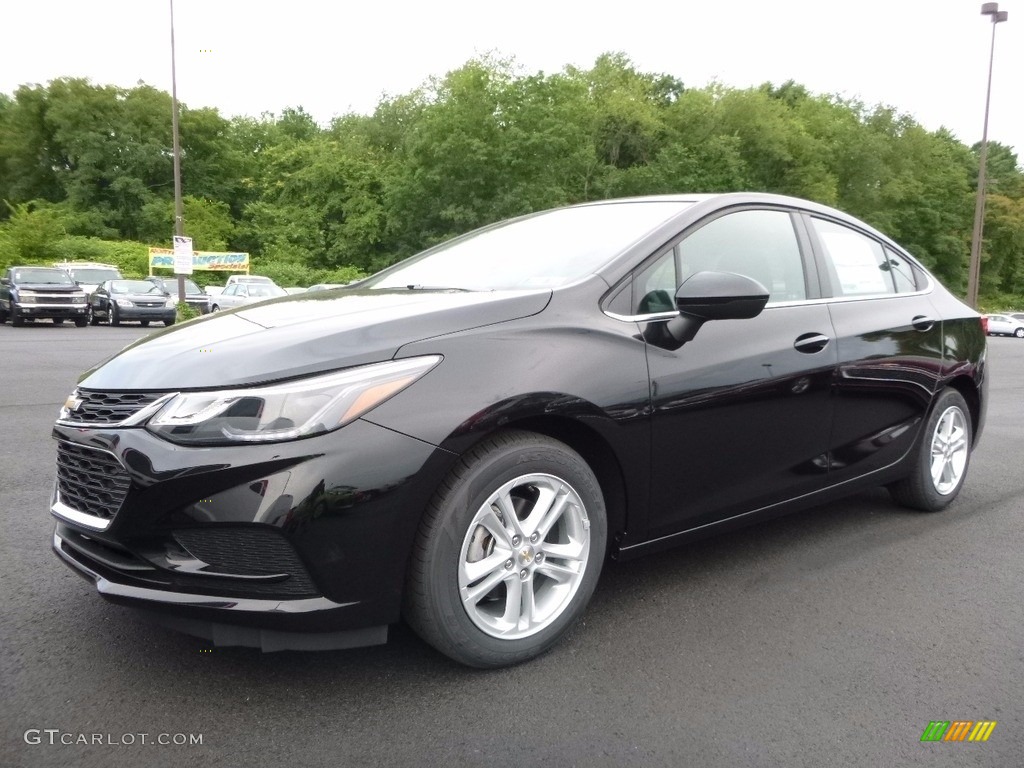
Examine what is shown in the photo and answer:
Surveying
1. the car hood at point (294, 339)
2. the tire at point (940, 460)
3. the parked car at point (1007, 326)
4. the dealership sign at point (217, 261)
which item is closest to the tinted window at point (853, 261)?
the tire at point (940, 460)

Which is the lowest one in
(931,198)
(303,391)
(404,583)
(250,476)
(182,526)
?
(404,583)

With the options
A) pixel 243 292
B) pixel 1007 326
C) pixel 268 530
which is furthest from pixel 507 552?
pixel 1007 326

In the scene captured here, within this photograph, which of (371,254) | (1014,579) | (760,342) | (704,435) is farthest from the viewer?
(371,254)

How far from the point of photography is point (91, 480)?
246 centimetres

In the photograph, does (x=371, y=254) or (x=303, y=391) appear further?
(x=371, y=254)

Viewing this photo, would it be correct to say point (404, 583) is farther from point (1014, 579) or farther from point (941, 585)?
point (1014, 579)

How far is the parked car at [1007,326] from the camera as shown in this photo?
4325 cm

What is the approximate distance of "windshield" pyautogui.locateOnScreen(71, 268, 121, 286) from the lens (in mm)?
28953

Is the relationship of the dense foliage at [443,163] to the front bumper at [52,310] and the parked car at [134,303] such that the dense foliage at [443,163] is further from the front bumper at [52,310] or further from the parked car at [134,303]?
the front bumper at [52,310]

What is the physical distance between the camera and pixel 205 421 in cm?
228

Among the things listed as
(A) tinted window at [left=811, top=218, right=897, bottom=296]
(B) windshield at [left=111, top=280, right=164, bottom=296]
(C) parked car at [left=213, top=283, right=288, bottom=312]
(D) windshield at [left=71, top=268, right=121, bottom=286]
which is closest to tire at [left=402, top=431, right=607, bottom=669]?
(A) tinted window at [left=811, top=218, right=897, bottom=296]

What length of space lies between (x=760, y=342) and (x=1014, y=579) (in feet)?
4.97

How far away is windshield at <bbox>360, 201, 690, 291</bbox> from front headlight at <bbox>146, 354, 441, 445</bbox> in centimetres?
95

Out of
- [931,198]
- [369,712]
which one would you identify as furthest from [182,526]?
[931,198]
